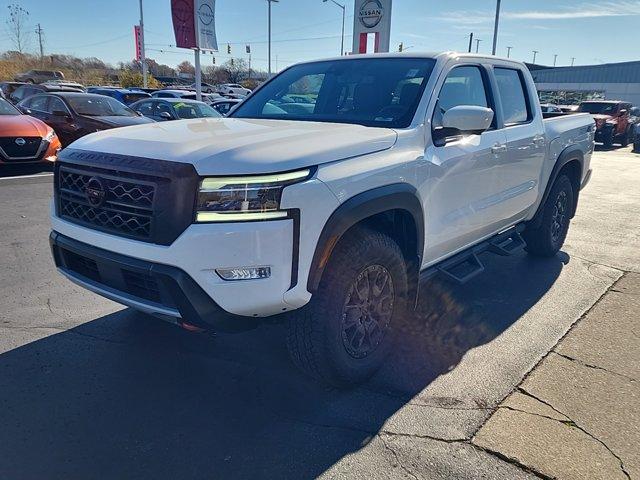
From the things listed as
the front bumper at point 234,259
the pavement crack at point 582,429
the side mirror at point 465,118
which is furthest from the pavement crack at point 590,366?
the front bumper at point 234,259

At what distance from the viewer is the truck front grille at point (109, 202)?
257 cm

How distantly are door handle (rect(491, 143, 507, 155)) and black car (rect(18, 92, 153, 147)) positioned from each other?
352 inches

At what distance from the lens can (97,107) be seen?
1186 centimetres

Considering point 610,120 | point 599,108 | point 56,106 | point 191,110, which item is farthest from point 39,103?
point 599,108

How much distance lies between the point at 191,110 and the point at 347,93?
32.1 feet

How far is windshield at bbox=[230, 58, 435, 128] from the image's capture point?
354 centimetres

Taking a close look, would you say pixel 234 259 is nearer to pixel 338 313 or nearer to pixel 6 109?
pixel 338 313

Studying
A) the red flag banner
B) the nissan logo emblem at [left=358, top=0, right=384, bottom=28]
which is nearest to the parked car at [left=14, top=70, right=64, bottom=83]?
the red flag banner

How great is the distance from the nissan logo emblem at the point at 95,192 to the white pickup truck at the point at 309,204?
0.04 ft

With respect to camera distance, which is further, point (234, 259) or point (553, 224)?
point (553, 224)

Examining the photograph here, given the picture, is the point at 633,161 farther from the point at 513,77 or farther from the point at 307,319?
the point at 307,319

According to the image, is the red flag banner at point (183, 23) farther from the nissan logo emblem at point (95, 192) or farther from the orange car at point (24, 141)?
the nissan logo emblem at point (95, 192)

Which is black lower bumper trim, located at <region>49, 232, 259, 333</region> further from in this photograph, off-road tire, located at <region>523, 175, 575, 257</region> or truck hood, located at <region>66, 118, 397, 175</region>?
off-road tire, located at <region>523, 175, 575, 257</region>

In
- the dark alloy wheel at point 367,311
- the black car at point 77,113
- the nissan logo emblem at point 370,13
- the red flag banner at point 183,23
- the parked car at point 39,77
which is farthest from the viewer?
the parked car at point 39,77
